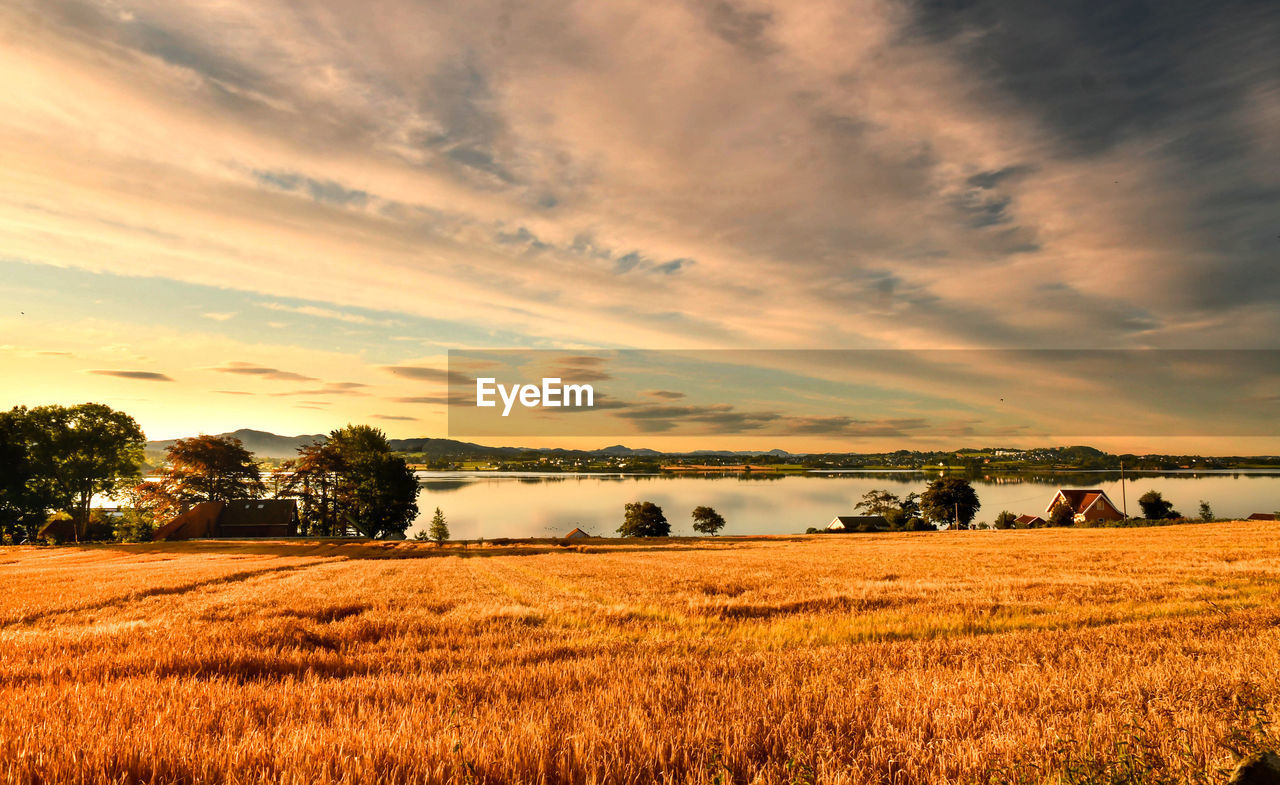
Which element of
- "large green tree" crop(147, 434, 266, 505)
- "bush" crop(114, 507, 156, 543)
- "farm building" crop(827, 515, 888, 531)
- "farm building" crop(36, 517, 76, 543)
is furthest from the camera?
"farm building" crop(827, 515, 888, 531)

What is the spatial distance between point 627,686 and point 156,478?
98361 mm

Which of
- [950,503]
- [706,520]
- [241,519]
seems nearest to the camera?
[241,519]

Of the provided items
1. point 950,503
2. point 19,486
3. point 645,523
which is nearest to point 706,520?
point 645,523

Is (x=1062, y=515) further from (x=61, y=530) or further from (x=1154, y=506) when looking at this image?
(x=61, y=530)

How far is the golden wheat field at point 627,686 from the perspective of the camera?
370 cm

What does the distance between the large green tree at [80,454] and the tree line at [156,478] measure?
0.09 m

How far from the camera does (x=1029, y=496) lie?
184 meters

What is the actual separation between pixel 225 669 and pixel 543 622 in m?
5.61

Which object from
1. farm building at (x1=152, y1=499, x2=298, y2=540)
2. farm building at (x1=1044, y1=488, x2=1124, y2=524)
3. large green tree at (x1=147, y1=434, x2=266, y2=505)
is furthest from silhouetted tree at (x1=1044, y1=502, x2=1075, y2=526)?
large green tree at (x1=147, y1=434, x2=266, y2=505)

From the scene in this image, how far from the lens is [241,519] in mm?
77250

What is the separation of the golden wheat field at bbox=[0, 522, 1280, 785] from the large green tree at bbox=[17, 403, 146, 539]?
73.1 meters

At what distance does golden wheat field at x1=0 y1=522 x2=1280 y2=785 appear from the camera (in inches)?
146

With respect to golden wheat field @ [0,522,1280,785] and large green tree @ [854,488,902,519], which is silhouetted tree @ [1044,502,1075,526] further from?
golden wheat field @ [0,522,1280,785]

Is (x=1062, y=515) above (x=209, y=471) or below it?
below
